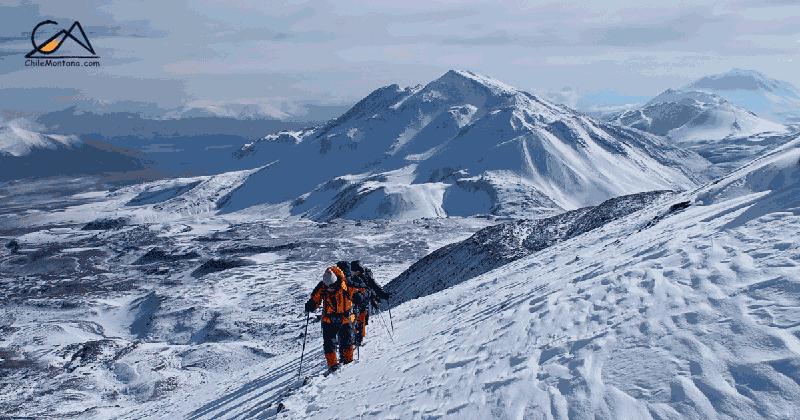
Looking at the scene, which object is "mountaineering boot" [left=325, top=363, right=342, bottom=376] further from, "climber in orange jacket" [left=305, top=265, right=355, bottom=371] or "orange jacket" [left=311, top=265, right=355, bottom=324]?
"orange jacket" [left=311, top=265, right=355, bottom=324]

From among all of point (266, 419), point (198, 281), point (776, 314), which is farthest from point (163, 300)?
point (776, 314)

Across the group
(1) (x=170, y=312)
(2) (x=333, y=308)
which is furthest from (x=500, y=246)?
(1) (x=170, y=312)

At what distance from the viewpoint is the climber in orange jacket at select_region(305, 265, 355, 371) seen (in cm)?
1550

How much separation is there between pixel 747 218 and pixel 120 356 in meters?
61.9

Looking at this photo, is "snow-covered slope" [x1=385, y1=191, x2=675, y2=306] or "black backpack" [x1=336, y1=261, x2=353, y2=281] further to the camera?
"snow-covered slope" [x1=385, y1=191, x2=675, y2=306]

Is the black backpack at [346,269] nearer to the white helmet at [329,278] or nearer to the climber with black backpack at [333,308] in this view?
the climber with black backpack at [333,308]

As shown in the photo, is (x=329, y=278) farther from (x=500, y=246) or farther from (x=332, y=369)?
(x=500, y=246)

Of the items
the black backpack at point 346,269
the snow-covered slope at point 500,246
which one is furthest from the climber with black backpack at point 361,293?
the snow-covered slope at point 500,246

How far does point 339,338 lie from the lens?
1602cm

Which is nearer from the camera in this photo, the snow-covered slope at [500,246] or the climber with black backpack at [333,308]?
the climber with black backpack at [333,308]

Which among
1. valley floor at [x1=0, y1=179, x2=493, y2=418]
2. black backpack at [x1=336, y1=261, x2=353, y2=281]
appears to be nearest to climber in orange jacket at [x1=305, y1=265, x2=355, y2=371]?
black backpack at [x1=336, y1=261, x2=353, y2=281]

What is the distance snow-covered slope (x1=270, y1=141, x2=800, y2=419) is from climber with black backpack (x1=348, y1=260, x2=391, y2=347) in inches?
30.9

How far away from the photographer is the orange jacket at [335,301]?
1554cm

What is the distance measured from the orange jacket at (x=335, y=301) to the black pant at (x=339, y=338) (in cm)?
17
